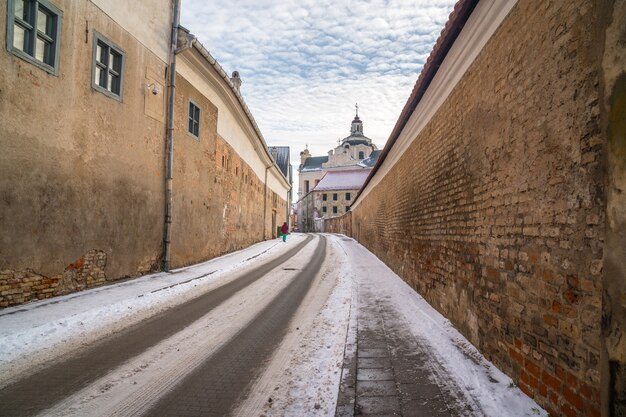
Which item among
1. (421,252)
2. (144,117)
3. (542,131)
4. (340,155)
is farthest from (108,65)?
(340,155)

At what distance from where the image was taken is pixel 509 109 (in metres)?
3.36

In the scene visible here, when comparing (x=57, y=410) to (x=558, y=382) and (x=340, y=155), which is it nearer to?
(x=558, y=382)

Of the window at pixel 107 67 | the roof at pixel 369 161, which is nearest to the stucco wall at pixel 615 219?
the window at pixel 107 67

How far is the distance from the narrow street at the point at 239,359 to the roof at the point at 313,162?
76.4m

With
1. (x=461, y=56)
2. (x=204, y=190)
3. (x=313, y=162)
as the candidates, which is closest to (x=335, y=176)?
(x=313, y=162)

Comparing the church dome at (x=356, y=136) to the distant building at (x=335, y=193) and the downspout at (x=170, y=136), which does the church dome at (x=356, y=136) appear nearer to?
the distant building at (x=335, y=193)

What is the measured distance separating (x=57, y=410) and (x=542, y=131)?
4337 millimetres

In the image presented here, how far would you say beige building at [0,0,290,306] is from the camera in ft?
18.4

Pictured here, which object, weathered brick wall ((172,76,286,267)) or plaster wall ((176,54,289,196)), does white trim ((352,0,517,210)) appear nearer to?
weathered brick wall ((172,76,286,267))

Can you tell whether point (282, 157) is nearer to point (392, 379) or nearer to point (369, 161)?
point (369, 161)

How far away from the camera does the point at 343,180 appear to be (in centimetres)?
5816

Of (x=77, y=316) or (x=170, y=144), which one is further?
(x=170, y=144)

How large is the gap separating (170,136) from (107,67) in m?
2.58

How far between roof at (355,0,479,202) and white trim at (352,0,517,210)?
58 millimetres
